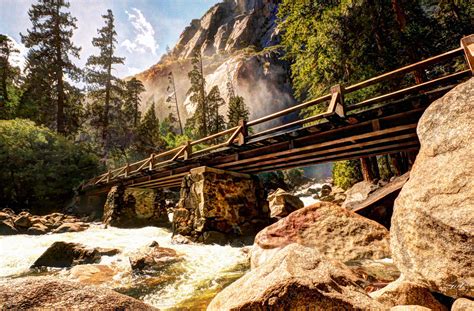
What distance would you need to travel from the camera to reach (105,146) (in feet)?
92.0

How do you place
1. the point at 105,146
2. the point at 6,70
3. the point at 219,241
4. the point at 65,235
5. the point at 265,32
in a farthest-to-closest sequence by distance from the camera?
the point at 265,32
the point at 6,70
the point at 105,146
the point at 65,235
the point at 219,241

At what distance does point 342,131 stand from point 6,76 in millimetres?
40159

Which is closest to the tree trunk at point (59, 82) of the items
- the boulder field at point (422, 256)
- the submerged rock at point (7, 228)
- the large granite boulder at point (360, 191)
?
the submerged rock at point (7, 228)

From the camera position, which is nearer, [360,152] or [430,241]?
[430,241]

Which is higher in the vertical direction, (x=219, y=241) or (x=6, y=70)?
(x=6, y=70)

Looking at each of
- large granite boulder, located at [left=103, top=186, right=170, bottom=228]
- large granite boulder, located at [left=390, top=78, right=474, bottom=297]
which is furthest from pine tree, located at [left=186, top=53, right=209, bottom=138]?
large granite boulder, located at [left=390, top=78, right=474, bottom=297]

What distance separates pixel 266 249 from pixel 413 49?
10.2 metres

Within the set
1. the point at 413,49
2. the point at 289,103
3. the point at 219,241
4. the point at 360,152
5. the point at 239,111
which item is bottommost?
the point at 219,241

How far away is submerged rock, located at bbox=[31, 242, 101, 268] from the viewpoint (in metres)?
7.18

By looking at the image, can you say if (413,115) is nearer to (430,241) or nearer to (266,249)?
(430,241)

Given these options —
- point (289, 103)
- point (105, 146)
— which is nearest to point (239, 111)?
point (105, 146)

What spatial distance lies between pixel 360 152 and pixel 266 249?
5099mm

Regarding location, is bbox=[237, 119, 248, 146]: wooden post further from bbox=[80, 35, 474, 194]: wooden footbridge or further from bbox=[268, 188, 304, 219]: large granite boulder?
bbox=[268, 188, 304, 219]: large granite boulder

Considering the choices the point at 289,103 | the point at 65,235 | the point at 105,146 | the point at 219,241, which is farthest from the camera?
the point at 289,103
